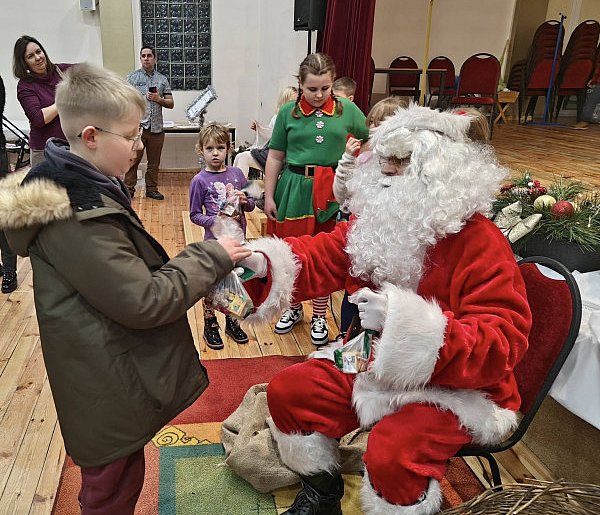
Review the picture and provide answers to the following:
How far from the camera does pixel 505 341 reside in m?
1.33

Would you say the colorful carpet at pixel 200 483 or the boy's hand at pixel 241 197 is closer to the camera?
the colorful carpet at pixel 200 483

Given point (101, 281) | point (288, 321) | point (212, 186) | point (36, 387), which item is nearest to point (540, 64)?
point (288, 321)

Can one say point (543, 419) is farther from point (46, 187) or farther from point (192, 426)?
point (46, 187)

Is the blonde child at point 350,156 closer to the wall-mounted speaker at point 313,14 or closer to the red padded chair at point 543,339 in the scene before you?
the red padded chair at point 543,339

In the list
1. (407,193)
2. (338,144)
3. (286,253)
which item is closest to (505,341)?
(407,193)

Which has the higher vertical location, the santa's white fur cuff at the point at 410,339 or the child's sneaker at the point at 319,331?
the santa's white fur cuff at the point at 410,339

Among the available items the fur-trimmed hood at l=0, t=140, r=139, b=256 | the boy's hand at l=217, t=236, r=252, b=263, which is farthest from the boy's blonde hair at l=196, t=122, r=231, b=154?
the fur-trimmed hood at l=0, t=140, r=139, b=256

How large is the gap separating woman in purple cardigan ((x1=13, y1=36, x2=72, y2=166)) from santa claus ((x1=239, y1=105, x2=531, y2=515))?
2.21 m

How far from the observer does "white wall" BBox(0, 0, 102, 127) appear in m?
6.41

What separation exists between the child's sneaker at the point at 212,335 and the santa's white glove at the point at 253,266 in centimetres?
126

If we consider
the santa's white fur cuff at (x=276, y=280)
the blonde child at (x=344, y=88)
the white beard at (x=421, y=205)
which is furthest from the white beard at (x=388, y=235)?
the blonde child at (x=344, y=88)

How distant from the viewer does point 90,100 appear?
1.19 metres

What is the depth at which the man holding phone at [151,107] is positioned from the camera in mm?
5820

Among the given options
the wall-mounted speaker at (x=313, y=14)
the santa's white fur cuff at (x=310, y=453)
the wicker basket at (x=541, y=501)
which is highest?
the wall-mounted speaker at (x=313, y=14)
